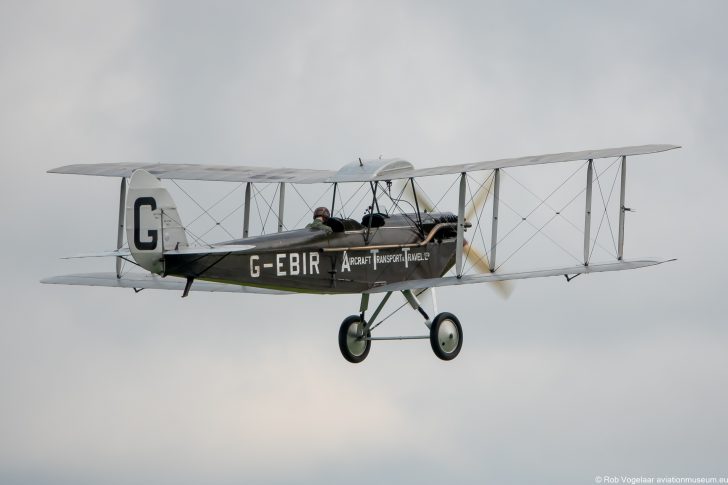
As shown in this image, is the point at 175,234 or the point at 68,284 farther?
the point at 68,284

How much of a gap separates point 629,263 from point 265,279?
5.67 m

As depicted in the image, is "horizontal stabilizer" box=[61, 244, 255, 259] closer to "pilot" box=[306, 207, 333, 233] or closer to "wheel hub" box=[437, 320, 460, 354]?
"pilot" box=[306, 207, 333, 233]

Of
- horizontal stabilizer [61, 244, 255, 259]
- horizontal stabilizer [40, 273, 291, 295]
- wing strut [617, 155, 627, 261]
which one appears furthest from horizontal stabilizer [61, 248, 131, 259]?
wing strut [617, 155, 627, 261]

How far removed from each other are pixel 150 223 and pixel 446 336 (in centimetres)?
528

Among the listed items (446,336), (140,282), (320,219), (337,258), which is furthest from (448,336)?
(140,282)

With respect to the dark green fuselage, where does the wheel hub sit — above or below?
below

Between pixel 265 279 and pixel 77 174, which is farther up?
pixel 77 174

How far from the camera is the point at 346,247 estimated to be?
96.3 ft

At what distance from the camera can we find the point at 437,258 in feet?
102

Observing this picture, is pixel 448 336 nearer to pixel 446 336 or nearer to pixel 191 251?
pixel 446 336

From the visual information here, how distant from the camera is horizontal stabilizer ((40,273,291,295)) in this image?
98.4ft

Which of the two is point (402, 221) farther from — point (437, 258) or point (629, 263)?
point (629, 263)

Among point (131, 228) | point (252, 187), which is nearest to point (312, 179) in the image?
point (252, 187)

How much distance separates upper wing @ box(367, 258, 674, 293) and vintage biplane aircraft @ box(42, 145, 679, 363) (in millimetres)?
15
